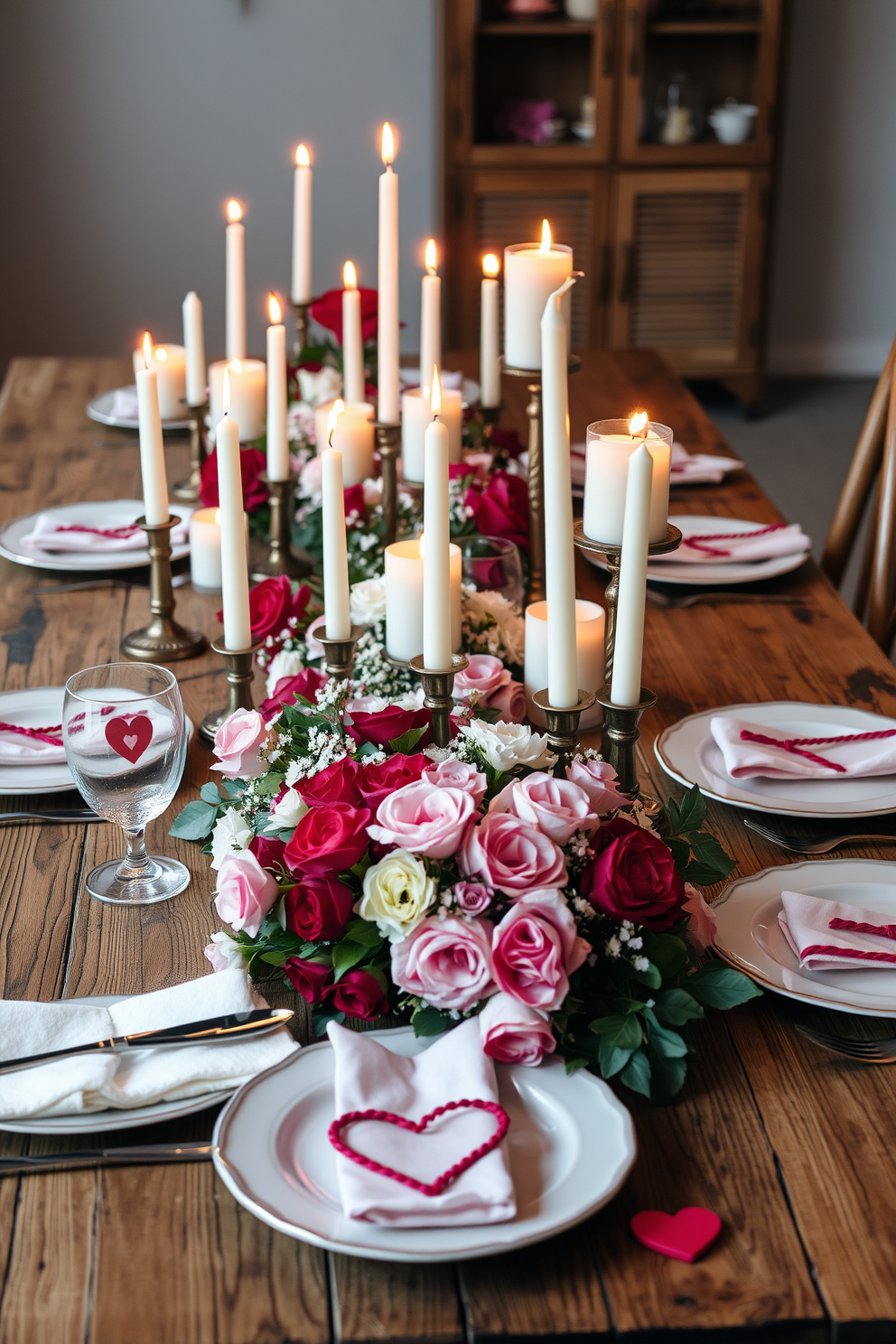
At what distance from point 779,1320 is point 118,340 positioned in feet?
14.2

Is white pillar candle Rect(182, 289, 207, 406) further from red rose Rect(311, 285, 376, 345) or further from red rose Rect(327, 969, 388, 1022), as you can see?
red rose Rect(327, 969, 388, 1022)

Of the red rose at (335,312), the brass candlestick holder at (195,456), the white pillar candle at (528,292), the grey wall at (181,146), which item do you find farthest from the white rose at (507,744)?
the grey wall at (181,146)

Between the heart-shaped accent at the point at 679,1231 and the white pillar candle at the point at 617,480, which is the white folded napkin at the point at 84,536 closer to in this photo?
the white pillar candle at the point at 617,480

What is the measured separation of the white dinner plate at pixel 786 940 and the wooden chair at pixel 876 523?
769 millimetres

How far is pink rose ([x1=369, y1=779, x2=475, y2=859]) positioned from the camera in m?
0.73

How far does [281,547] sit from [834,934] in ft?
2.88

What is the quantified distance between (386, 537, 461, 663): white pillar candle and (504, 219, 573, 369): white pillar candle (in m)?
0.31

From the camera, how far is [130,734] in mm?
869

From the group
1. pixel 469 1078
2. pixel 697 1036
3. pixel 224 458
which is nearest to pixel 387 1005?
pixel 469 1078

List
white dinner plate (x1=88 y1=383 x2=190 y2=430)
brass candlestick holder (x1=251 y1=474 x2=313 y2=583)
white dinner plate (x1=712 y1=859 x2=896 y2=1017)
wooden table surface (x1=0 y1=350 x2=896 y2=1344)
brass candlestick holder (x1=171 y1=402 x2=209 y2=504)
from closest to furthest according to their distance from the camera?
1. wooden table surface (x1=0 y1=350 x2=896 y2=1344)
2. white dinner plate (x1=712 y1=859 x2=896 y2=1017)
3. brass candlestick holder (x1=251 y1=474 x2=313 y2=583)
4. brass candlestick holder (x1=171 y1=402 x2=209 y2=504)
5. white dinner plate (x1=88 y1=383 x2=190 y2=430)

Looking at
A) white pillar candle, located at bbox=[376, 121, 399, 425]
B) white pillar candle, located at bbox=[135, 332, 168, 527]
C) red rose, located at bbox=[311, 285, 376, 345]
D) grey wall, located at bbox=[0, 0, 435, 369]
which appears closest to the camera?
white pillar candle, located at bbox=[135, 332, 168, 527]

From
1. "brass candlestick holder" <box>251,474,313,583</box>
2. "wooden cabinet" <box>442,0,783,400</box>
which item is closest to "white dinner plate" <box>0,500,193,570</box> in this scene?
"brass candlestick holder" <box>251,474,313,583</box>

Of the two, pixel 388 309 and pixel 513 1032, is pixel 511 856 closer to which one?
pixel 513 1032

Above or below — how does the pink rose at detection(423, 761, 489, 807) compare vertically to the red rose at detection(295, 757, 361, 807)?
above
